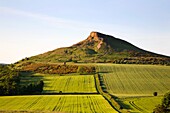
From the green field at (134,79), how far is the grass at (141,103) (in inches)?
389

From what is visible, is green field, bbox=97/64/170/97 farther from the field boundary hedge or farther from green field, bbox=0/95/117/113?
green field, bbox=0/95/117/113

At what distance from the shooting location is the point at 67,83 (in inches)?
4646

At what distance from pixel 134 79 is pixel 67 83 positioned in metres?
26.9

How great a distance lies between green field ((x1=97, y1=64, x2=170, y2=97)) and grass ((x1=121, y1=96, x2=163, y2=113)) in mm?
9888

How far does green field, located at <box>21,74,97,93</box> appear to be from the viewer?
10556cm

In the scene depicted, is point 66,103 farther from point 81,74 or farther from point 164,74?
point 164,74

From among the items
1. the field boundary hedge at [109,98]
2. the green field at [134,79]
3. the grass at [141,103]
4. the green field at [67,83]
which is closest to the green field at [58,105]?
the field boundary hedge at [109,98]

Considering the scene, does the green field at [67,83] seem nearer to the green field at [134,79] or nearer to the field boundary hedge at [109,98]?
the field boundary hedge at [109,98]

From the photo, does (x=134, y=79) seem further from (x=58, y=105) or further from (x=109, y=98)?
(x=58, y=105)

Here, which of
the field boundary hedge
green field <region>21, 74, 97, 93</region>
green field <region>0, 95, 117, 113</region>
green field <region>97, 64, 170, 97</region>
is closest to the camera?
green field <region>0, 95, 117, 113</region>

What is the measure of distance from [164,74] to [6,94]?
2730 inches

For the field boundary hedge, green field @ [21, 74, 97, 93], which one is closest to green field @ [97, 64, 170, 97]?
the field boundary hedge

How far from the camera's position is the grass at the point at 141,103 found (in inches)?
2762

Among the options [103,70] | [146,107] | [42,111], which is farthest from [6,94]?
[103,70]
